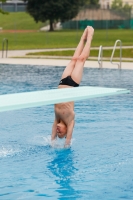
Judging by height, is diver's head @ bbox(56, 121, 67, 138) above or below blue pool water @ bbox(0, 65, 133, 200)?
above

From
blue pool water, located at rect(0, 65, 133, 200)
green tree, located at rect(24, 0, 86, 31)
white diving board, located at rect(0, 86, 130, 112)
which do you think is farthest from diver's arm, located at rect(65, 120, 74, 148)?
green tree, located at rect(24, 0, 86, 31)

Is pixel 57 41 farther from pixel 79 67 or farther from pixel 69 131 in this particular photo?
pixel 69 131

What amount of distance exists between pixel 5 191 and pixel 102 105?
7.23 metres

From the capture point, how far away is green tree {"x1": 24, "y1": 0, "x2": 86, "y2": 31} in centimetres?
7850

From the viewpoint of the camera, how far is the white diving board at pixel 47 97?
836cm

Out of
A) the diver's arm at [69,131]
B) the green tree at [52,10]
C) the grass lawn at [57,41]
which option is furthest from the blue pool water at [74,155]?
the green tree at [52,10]

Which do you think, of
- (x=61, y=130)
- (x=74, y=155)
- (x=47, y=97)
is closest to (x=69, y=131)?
(x=61, y=130)

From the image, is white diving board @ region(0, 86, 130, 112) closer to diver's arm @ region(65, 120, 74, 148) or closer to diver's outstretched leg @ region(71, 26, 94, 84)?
diver's outstretched leg @ region(71, 26, 94, 84)

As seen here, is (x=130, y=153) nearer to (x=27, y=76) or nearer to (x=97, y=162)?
(x=97, y=162)

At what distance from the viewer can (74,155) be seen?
32.8 feet

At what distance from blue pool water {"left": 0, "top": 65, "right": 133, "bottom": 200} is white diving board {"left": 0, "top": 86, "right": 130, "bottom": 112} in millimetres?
916

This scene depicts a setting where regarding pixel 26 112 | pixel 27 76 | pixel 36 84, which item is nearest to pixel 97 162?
pixel 26 112

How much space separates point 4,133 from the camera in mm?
11766

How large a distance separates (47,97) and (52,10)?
229 feet
